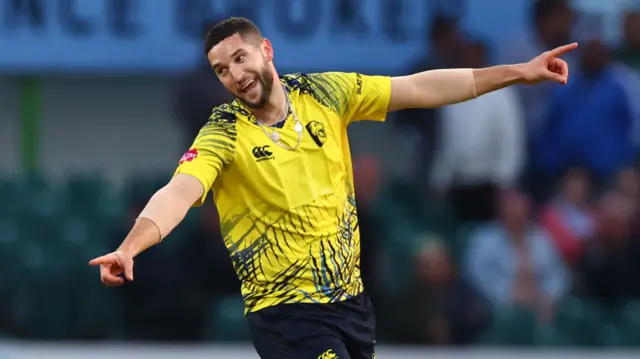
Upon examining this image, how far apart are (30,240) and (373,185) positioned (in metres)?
2.78

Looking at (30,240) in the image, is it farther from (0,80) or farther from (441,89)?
(441,89)

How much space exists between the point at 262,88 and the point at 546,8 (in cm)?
642

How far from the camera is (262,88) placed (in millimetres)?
5594

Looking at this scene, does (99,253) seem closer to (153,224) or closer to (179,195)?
(179,195)

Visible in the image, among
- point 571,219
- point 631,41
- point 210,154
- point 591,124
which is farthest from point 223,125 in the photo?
point 631,41

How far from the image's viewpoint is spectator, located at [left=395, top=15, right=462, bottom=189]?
11109mm

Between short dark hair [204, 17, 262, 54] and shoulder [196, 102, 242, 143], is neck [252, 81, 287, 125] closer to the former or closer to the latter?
shoulder [196, 102, 242, 143]

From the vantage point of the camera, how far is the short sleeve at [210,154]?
5426 mm

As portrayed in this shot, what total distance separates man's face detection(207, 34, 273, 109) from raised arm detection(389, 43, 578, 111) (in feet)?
2.08

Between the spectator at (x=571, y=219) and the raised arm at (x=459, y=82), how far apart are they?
5.31m

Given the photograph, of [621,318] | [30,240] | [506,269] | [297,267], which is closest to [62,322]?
[30,240]

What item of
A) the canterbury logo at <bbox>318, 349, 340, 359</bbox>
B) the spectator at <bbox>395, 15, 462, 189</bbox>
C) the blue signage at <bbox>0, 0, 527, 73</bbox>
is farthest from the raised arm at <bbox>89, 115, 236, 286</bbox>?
the blue signage at <bbox>0, 0, 527, 73</bbox>

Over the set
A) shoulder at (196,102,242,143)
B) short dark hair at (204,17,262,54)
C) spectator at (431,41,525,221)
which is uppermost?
short dark hair at (204,17,262,54)

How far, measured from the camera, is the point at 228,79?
5.58m
